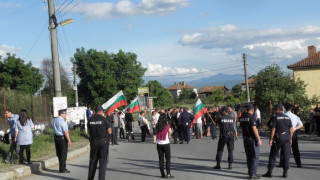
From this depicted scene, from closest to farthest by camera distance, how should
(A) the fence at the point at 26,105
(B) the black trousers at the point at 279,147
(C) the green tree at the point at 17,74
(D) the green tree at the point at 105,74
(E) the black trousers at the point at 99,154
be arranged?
(E) the black trousers at the point at 99,154 < (B) the black trousers at the point at 279,147 < (A) the fence at the point at 26,105 < (C) the green tree at the point at 17,74 < (D) the green tree at the point at 105,74

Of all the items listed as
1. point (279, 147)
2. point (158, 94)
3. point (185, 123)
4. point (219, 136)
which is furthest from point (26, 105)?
point (158, 94)

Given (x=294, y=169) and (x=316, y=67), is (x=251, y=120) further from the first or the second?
(x=316, y=67)

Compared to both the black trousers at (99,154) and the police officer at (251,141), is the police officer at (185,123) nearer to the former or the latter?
the police officer at (251,141)

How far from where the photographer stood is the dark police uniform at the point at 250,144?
9266 millimetres

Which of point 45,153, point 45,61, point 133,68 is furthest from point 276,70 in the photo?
point 45,61

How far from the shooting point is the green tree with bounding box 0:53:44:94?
152 ft

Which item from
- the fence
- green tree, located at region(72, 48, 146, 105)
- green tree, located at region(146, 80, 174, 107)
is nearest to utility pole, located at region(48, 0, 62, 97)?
the fence

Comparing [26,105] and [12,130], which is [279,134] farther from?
[26,105]

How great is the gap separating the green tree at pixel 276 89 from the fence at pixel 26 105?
14.3m

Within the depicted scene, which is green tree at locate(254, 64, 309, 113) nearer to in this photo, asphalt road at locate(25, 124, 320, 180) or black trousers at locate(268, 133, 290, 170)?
asphalt road at locate(25, 124, 320, 180)

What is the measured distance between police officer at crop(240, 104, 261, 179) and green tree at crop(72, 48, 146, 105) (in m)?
54.7

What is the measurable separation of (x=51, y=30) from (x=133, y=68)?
163ft

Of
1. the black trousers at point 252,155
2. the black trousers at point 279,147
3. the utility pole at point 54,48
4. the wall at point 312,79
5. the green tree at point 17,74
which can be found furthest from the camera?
the green tree at point 17,74

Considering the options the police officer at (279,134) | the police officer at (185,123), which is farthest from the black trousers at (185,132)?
the police officer at (279,134)
